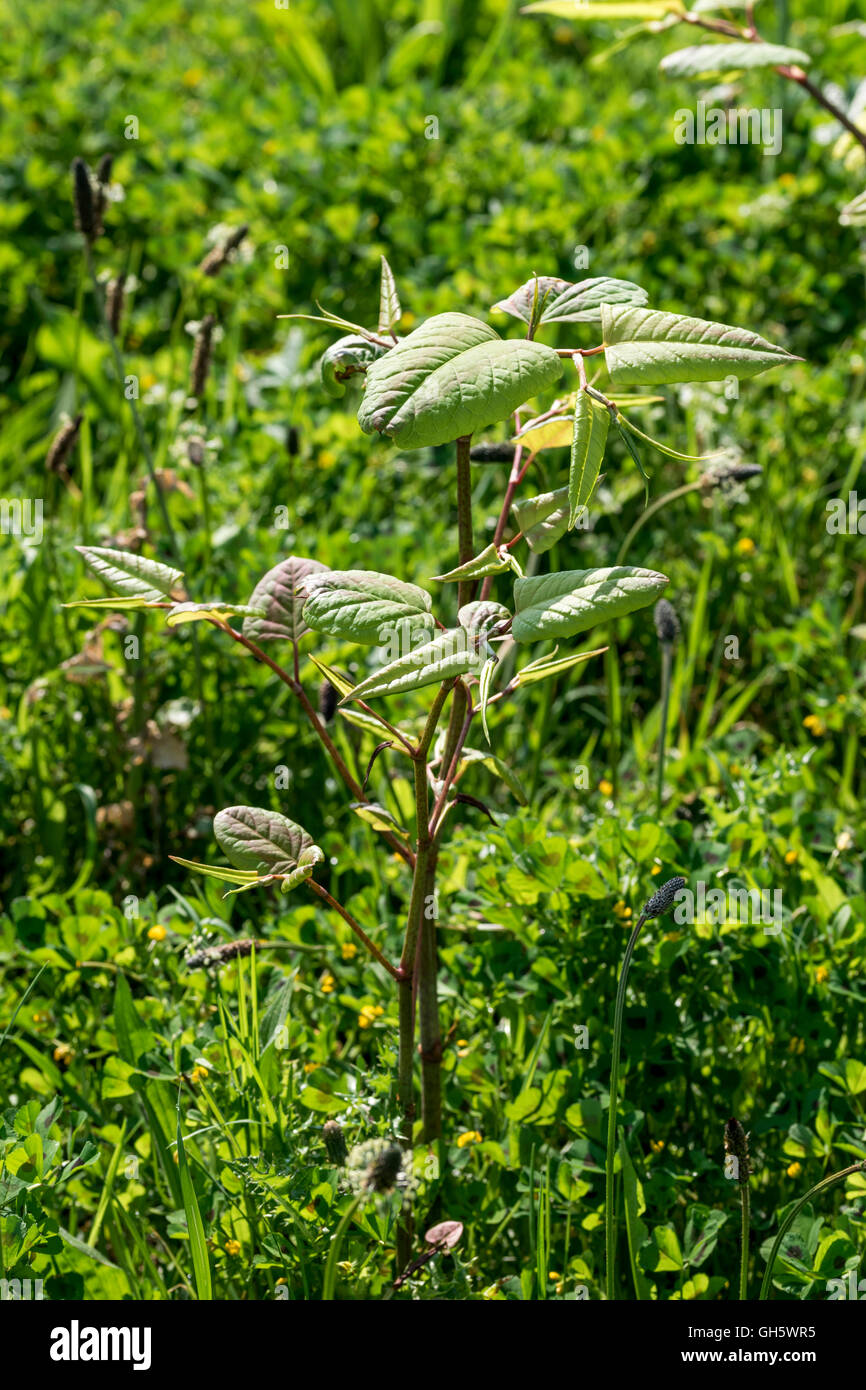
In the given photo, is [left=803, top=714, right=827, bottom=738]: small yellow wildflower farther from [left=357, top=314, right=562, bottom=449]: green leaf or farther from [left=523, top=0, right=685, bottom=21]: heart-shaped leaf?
[left=357, top=314, right=562, bottom=449]: green leaf

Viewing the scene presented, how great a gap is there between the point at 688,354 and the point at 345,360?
0.40 m

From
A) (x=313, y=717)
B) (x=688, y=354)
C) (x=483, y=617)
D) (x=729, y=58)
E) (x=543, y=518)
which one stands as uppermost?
(x=729, y=58)

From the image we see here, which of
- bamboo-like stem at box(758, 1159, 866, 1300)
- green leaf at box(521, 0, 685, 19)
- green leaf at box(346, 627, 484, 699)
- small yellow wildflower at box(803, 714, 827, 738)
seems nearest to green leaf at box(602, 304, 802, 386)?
green leaf at box(346, 627, 484, 699)

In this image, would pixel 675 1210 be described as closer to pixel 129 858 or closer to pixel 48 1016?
pixel 48 1016

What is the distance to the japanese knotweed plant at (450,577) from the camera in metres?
1.13

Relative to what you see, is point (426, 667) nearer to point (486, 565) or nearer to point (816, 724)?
point (486, 565)

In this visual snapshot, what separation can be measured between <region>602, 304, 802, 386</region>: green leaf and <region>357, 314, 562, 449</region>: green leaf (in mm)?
67

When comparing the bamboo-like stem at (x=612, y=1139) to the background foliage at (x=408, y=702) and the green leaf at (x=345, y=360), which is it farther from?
the green leaf at (x=345, y=360)

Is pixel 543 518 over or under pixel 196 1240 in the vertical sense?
over

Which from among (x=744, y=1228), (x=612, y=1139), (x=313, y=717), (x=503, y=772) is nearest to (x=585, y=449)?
(x=503, y=772)

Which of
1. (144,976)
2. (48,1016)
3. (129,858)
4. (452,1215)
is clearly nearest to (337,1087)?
(452,1215)

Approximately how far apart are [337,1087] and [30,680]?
1139mm

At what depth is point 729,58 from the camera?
1.90 metres
